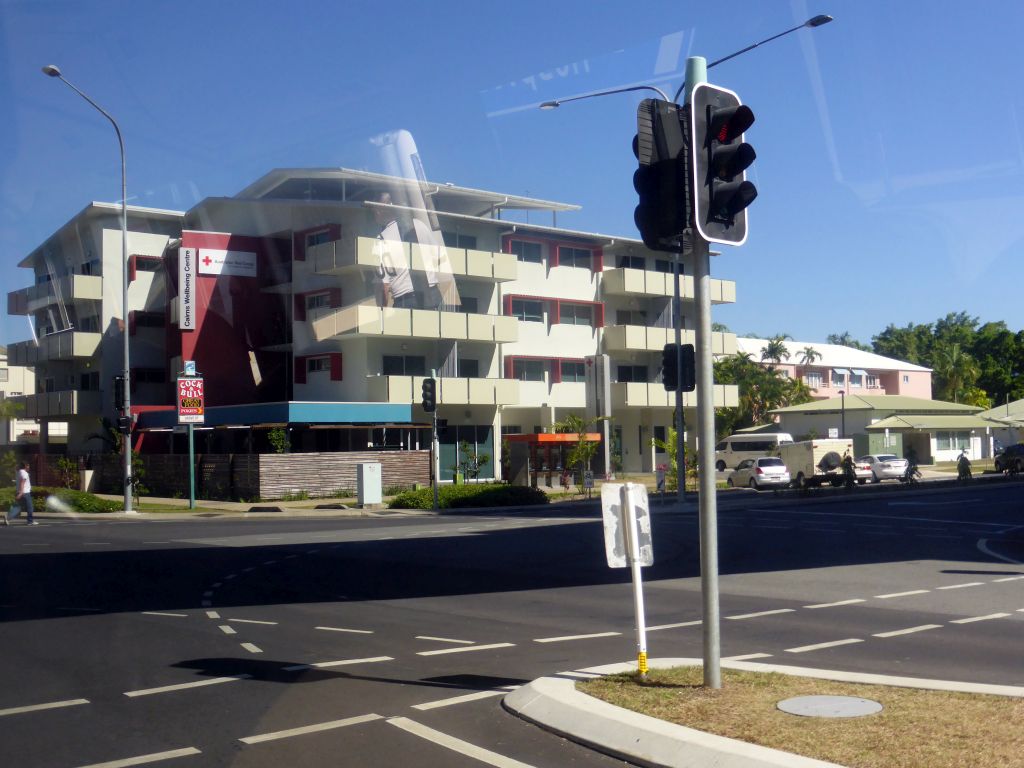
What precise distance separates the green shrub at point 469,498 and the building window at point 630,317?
20404 millimetres

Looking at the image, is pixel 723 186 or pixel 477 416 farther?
pixel 477 416

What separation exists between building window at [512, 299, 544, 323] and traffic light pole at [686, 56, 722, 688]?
43.1m

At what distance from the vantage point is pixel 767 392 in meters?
72.9

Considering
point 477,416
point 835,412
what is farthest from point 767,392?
point 477,416

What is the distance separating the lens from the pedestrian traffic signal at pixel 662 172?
752cm

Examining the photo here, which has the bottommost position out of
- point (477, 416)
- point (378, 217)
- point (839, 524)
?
point (839, 524)

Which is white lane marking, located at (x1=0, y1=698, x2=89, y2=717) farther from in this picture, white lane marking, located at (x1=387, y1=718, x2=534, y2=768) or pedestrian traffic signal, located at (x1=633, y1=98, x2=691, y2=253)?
pedestrian traffic signal, located at (x1=633, y1=98, x2=691, y2=253)

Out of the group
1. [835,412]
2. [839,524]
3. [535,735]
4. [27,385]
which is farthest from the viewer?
[27,385]

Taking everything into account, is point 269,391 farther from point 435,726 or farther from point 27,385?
point 435,726

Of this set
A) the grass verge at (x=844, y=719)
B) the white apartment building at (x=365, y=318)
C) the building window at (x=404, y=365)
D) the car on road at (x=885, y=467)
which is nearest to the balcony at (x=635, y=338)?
the white apartment building at (x=365, y=318)

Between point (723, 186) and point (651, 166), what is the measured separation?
0.56 meters

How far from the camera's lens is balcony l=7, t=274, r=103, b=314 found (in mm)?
52656

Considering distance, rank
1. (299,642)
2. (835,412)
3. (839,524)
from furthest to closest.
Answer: (835,412) → (839,524) → (299,642)

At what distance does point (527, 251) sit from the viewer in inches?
2029
